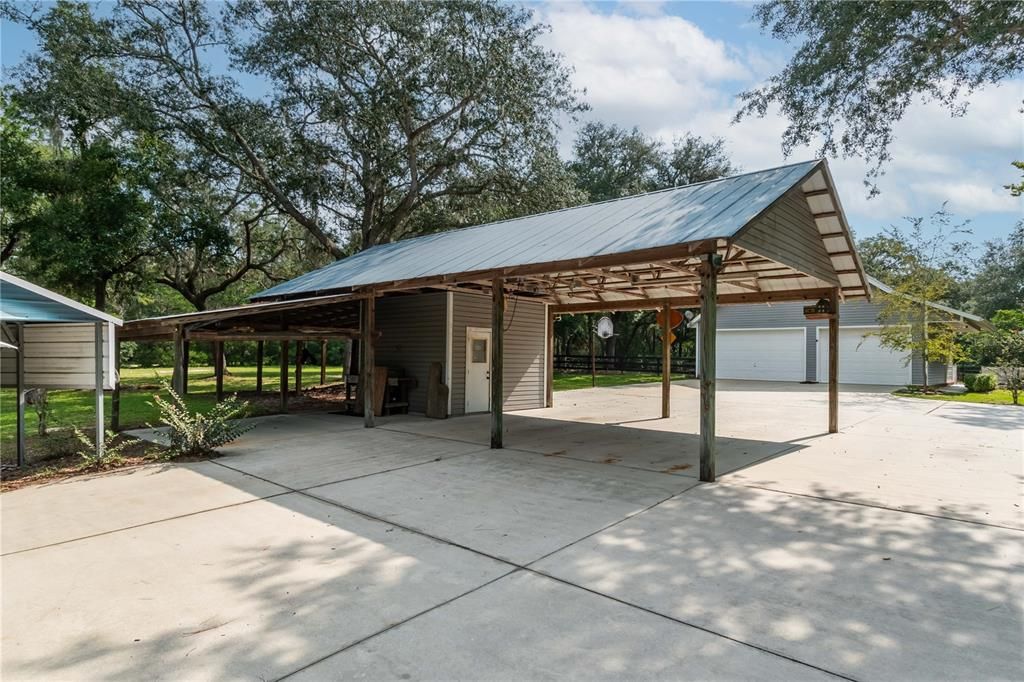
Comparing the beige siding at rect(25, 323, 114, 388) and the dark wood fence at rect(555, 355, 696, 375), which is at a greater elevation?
the beige siding at rect(25, 323, 114, 388)

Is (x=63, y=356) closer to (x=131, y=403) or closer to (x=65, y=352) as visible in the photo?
(x=65, y=352)

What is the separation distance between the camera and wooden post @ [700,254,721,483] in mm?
5719

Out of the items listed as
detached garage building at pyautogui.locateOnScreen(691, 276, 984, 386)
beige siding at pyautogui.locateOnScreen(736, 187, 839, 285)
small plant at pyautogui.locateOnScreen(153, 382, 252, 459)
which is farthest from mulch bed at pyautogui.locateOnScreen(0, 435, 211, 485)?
detached garage building at pyautogui.locateOnScreen(691, 276, 984, 386)

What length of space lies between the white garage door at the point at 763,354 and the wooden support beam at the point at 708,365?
1750 cm

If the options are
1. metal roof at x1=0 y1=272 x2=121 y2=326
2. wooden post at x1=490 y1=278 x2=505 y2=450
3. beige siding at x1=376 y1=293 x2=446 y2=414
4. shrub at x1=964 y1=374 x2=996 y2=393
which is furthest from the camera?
shrub at x1=964 y1=374 x2=996 y2=393

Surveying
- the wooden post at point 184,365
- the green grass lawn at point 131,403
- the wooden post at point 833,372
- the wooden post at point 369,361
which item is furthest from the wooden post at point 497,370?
the wooden post at point 833,372

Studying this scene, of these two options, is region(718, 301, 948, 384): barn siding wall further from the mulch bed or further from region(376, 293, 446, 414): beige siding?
the mulch bed

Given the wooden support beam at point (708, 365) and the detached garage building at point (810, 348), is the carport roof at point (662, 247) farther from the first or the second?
the detached garage building at point (810, 348)

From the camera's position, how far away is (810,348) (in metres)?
20.8

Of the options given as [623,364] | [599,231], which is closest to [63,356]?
[599,231]

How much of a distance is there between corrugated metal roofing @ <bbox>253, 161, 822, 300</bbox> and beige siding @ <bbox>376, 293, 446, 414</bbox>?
106cm

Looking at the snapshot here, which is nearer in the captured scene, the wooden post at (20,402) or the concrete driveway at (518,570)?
the concrete driveway at (518,570)

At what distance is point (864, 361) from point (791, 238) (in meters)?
15.4

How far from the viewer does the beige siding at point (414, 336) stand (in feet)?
36.4
